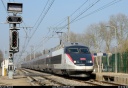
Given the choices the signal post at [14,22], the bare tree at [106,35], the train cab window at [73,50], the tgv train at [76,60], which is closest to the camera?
the signal post at [14,22]

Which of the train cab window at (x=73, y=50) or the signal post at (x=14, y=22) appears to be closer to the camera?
the signal post at (x=14, y=22)

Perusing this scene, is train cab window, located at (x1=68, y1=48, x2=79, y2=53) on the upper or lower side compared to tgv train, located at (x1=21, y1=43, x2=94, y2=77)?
upper

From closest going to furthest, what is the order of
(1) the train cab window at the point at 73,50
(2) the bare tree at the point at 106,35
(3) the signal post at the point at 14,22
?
(3) the signal post at the point at 14,22 → (1) the train cab window at the point at 73,50 → (2) the bare tree at the point at 106,35

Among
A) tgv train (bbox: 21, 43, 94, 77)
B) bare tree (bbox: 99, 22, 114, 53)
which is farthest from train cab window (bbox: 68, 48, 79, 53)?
bare tree (bbox: 99, 22, 114, 53)

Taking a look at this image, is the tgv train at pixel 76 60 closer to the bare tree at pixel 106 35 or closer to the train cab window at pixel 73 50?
the train cab window at pixel 73 50

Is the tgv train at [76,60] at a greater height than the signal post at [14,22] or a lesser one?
lesser

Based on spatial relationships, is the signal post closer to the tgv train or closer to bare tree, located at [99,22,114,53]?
the tgv train

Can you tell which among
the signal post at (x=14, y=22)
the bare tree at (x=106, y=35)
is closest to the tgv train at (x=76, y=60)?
the signal post at (x=14, y=22)

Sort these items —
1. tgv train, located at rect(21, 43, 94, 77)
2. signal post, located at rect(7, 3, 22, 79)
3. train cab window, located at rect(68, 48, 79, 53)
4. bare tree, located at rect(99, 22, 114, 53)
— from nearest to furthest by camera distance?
signal post, located at rect(7, 3, 22, 79) < tgv train, located at rect(21, 43, 94, 77) < train cab window, located at rect(68, 48, 79, 53) < bare tree, located at rect(99, 22, 114, 53)

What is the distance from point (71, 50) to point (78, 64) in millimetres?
2186

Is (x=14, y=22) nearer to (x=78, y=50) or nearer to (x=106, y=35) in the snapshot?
(x=78, y=50)

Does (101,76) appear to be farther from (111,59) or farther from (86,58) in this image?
(111,59)

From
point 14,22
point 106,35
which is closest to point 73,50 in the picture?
point 14,22

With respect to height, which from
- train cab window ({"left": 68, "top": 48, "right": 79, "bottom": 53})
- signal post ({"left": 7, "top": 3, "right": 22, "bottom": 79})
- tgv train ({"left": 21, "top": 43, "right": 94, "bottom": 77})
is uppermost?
signal post ({"left": 7, "top": 3, "right": 22, "bottom": 79})
